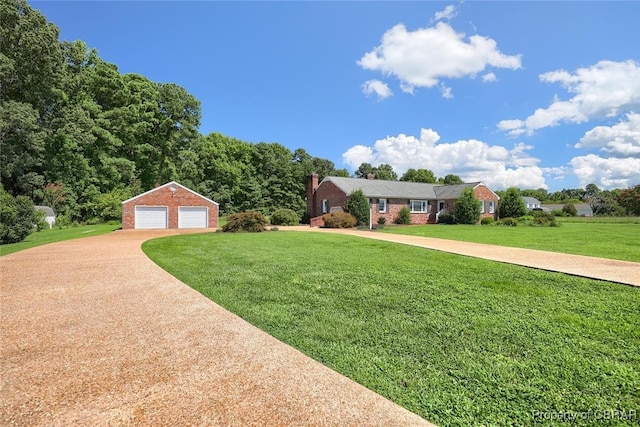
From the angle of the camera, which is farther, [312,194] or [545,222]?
[312,194]

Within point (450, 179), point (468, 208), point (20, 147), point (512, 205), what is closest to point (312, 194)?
point (468, 208)

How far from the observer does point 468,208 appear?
94.3 ft

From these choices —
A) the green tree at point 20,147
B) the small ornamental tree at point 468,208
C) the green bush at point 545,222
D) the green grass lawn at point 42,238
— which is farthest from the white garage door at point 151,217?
the green bush at point 545,222

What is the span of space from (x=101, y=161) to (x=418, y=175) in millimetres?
51437

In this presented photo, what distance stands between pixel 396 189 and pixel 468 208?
6.55m

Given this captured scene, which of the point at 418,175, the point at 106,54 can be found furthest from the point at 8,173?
the point at 418,175

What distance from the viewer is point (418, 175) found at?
63500 mm

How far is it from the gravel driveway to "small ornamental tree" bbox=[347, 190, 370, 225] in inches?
818

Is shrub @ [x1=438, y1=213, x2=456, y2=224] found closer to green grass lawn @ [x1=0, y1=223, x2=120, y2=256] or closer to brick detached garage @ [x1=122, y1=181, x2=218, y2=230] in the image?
brick detached garage @ [x1=122, y1=181, x2=218, y2=230]

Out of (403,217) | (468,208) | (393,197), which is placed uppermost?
(393,197)

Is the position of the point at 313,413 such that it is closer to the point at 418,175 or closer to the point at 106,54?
the point at 106,54

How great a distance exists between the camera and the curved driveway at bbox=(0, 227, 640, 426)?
8.27 ft

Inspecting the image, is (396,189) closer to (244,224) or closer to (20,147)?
(244,224)

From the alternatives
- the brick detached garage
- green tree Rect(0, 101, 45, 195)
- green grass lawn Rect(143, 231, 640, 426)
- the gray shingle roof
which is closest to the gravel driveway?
green grass lawn Rect(143, 231, 640, 426)
